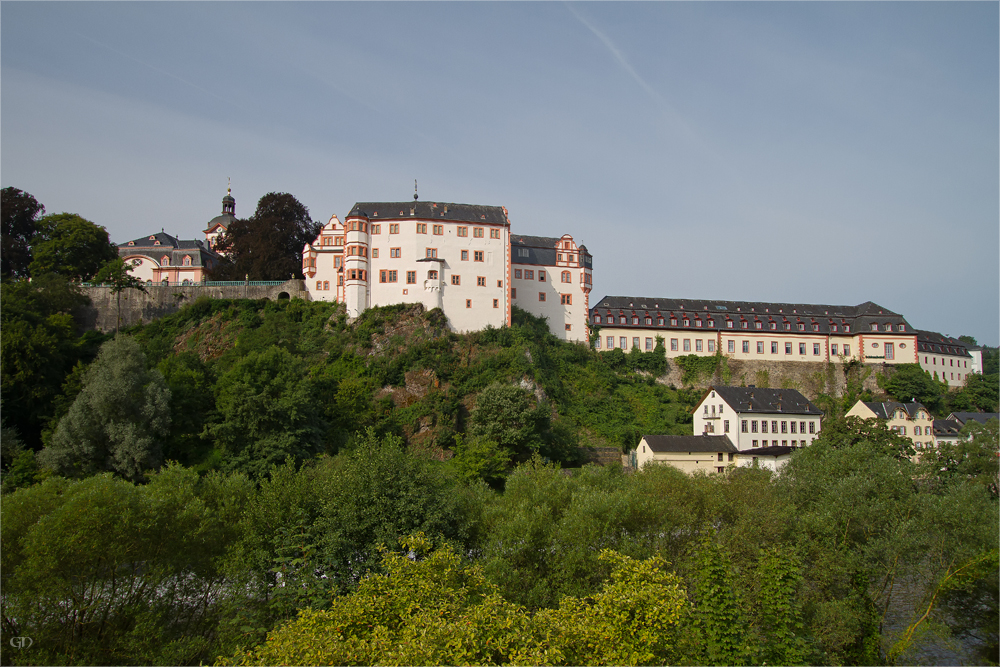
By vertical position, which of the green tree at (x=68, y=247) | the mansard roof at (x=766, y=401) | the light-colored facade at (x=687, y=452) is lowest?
the light-colored facade at (x=687, y=452)

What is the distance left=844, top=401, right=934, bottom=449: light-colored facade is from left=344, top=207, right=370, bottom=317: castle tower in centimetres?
3947

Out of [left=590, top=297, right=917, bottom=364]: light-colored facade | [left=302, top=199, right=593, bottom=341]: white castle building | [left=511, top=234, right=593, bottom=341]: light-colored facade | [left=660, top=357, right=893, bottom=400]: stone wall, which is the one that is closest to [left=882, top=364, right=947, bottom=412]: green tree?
[left=660, top=357, right=893, bottom=400]: stone wall

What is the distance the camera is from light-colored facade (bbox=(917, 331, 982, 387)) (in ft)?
229

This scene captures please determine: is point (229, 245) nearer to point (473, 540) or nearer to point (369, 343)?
point (369, 343)

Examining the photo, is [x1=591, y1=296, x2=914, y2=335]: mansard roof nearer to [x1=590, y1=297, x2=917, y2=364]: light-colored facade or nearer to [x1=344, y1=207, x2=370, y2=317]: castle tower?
[x1=590, y1=297, x2=917, y2=364]: light-colored facade

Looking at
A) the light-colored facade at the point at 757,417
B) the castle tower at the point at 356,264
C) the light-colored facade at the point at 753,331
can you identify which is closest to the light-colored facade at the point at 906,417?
the light-colored facade at the point at 757,417

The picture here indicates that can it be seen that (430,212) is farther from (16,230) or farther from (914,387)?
(914,387)

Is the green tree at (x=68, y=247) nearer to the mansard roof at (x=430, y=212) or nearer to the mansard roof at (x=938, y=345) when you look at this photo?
the mansard roof at (x=430, y=212)

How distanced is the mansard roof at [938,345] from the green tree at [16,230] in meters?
78.1

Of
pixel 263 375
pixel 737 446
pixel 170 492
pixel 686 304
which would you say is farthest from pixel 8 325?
pixel 686 304

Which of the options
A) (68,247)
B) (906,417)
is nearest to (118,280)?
(68,247)

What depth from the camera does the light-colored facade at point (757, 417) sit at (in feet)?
176

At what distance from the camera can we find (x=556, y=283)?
65500 millimetres

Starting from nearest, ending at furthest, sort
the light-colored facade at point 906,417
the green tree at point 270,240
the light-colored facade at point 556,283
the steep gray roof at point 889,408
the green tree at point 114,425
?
the green tree at point 114,425, the steep gray roof at point 889,408, the light-colored facade at point 906,417, the green tree at point 270,240, the light-colored facade at point 556,283
